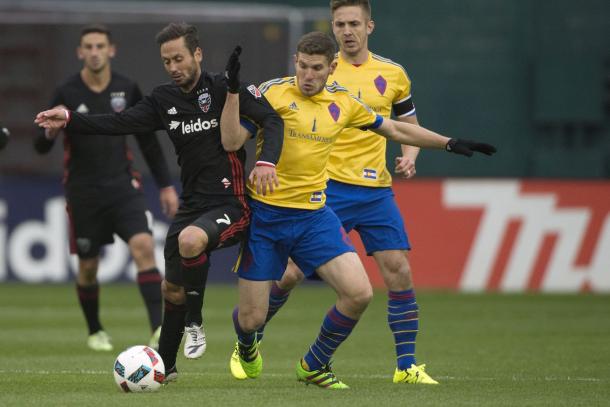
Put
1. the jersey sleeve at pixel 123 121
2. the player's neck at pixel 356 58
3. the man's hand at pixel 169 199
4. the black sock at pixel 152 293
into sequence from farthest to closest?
the black sock at pixel 152 293 < the man's hand at pixel 169 199 < the player's neck at pixel 356 58 < the jersey sleeve at pixel 123 121

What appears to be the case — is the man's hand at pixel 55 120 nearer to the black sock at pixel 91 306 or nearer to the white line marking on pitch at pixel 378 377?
the white line marking on pitch at pixel 378 377

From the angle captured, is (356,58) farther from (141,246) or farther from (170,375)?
(141,246)

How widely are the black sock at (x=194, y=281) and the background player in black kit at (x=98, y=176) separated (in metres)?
2.77

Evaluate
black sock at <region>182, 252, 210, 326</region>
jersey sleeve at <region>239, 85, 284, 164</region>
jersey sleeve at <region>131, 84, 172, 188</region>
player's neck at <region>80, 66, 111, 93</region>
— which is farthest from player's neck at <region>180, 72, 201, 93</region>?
player's neck at <region>80, 66, 111, 93</region>

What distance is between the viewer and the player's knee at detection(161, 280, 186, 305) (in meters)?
8.07

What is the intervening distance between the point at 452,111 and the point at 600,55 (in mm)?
2034

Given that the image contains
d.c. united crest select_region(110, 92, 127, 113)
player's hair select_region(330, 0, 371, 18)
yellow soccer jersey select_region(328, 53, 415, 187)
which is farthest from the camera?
d.c. united crest select_region(110, 92, 127, 113)

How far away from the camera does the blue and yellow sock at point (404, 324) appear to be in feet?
28.0

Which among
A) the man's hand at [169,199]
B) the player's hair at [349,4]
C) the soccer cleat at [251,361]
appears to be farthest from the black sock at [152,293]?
the player's hair at [349,4]

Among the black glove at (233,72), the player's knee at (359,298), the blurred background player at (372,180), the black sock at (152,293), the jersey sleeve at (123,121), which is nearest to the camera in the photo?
the black glove at (233,72)

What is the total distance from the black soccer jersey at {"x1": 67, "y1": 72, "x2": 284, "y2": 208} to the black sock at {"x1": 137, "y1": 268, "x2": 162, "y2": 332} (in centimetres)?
275

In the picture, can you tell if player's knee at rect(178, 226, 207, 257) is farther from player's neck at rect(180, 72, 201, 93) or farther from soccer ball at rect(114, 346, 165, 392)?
player's neck at rect(180, 72, 201, 93)

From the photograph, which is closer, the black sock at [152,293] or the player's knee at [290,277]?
the player's knee at [290,277]

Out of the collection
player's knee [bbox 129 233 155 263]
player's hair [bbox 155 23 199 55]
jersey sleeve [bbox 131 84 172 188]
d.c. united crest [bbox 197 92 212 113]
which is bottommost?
player's knee [bbox 129 233 155 263]
